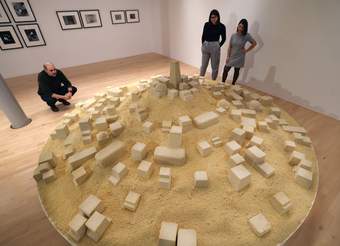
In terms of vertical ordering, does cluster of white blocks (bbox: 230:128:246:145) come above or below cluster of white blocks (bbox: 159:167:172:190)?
above

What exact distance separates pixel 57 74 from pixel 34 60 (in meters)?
2.40

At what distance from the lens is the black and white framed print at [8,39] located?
13.5 ft

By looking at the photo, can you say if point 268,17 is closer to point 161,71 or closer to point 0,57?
point 161,71

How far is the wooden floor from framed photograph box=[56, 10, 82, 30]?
183 centimetres

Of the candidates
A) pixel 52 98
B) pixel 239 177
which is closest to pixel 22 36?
pixel 52 98

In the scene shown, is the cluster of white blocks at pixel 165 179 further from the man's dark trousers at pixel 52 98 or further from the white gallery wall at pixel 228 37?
the white gallery wall at pixel 228 37

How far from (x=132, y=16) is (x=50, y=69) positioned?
3.63m

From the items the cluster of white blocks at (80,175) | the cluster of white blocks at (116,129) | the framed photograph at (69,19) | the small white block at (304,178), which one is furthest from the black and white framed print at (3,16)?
the small white block at (304,178)

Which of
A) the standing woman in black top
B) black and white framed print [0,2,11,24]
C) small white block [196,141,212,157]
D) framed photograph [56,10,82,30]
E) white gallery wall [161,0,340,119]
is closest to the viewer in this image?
small white block [196,141,212,157]

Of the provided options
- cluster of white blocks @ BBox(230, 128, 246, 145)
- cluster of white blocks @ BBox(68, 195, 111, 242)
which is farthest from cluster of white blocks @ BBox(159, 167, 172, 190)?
cluster of white blocks @ BBox(230, 128, 246, 145)

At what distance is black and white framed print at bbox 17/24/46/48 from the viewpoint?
430 centimetres

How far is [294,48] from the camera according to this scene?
2.85 meters

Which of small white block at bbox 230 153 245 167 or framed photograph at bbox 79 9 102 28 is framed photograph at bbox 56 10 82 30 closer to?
framed photograph at bbox 79 9 102 28

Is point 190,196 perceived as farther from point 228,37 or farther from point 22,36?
point 22,36
